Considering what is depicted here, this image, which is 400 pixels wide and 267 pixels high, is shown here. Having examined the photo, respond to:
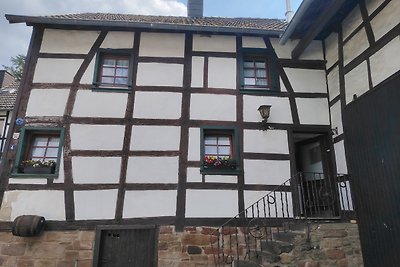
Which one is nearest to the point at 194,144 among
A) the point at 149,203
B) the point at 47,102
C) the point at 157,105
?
the point at 157,105

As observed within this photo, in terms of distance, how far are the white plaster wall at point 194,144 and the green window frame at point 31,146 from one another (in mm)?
2545

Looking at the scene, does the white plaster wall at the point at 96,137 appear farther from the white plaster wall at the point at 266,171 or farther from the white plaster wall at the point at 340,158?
the white plaster wall at the point at 340,158

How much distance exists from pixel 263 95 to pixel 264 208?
97.4 inches

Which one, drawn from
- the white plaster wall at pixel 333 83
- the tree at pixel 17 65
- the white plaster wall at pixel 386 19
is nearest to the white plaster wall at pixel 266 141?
the white plaster wall at pixel 333 83

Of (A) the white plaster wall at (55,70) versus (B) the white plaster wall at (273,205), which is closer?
(B) the white plaster wall at (273,205)

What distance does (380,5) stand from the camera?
5148mm

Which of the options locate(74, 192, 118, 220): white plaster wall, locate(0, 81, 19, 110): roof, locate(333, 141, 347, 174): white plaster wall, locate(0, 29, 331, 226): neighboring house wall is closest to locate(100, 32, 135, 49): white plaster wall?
locate(0, 29, 331, 226): neighboring house wall

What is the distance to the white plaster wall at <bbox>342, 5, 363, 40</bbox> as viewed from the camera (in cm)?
573

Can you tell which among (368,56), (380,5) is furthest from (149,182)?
(380,5)

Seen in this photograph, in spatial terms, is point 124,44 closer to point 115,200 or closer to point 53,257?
point 115,200

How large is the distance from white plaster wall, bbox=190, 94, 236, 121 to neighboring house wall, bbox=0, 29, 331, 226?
22mm

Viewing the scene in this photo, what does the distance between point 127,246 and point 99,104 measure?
2882 millimetres

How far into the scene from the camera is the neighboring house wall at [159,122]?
19.1ft

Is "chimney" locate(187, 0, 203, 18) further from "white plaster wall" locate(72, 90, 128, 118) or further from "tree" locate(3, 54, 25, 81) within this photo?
"tree" locate(3, 54, 25, 81)
